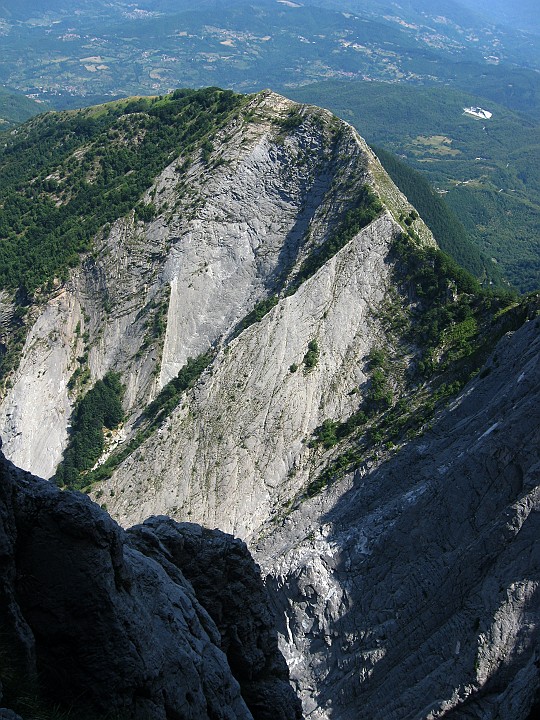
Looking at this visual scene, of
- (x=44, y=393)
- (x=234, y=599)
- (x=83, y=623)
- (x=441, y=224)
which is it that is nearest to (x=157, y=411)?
(x=44, y=393)

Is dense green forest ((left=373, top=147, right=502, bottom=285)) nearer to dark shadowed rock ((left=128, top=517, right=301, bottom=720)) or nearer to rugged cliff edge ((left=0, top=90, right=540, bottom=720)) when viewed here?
rugged cliff edge ((left=0, top=90, right=540, bottom=720))

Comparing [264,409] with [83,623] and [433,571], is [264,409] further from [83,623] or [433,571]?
[83,623]

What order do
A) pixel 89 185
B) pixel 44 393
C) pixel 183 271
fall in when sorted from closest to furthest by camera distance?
pixel 44 393, pixel 183 271, pixel 89 185

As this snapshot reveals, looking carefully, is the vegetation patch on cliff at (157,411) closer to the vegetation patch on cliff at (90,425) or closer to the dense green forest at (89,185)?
the vegetation patch on cliff at (90,425)

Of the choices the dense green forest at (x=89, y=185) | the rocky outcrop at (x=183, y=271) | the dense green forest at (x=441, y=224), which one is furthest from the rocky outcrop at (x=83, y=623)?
the dense green forest at (x=441, y=224)

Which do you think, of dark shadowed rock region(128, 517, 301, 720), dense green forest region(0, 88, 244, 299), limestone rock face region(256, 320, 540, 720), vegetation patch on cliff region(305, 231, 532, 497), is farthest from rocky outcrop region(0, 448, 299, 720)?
dense green forest region(0, 88, 244, 299)

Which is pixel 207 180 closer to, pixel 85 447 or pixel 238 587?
pixel 85 447
